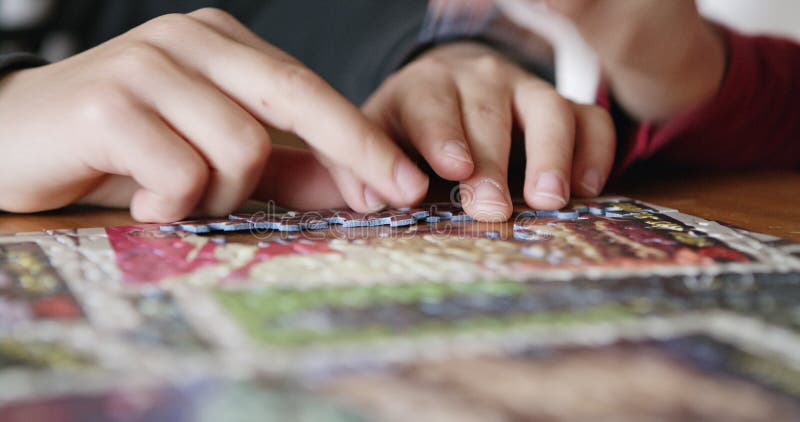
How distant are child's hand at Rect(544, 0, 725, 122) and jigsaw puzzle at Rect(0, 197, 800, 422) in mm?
419

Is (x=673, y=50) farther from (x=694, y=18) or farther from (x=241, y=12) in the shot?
(x=241, y=12)

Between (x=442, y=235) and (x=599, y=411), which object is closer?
(x=599, y=411)

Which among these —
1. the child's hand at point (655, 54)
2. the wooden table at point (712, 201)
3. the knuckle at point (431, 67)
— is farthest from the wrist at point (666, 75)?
the knuckle at point (431, 67)

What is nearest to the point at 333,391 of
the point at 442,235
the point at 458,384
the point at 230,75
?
the point at 458,384

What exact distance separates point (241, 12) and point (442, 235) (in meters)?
0.99

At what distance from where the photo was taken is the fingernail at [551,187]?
70 centimetres

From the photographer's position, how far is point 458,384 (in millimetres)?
308

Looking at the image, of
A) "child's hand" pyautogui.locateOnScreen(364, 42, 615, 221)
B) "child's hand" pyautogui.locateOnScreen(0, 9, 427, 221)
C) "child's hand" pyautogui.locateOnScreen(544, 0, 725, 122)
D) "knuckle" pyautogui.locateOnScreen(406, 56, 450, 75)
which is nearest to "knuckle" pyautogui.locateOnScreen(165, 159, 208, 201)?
"child's hand" pyautogui.locateOnScreen(0, 9, 427, 221)

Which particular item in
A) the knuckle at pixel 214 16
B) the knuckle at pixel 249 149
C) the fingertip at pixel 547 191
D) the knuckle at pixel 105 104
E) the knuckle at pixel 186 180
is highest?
the knuckle at pixel 214 16

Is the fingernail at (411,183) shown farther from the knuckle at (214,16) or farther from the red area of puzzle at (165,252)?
the knuckle at (214,16)

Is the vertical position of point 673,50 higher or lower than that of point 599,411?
higher

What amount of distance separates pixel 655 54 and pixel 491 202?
0.50 meters

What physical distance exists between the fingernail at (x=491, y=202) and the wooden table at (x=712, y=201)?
182mm

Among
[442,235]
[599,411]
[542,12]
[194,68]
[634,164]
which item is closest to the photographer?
[599,411]
